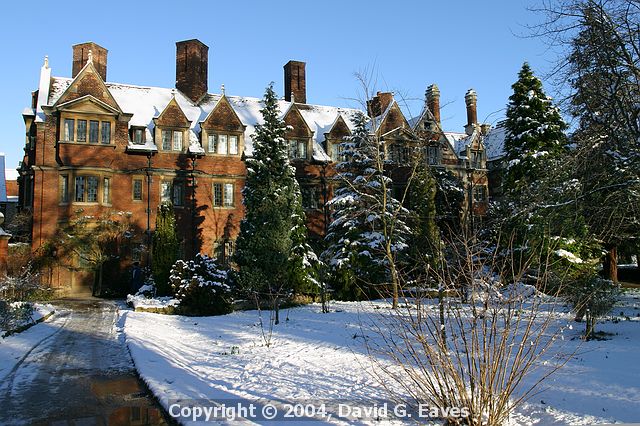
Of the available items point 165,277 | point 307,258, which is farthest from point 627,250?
point 165,277

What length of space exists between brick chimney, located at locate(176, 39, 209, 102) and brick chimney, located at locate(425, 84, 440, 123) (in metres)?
19.4

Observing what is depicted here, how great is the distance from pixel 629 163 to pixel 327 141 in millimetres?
24262

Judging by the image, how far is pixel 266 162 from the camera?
24.1m

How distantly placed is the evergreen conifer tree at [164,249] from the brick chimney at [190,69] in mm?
10731

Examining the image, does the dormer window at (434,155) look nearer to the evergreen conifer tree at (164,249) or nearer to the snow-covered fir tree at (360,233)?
the snow-covered fir tree at (360,233)

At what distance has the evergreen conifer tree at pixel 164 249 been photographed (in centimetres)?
2405

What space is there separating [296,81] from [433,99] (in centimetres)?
1250

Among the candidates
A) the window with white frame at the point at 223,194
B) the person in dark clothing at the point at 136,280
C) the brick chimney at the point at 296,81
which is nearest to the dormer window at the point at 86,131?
the window with white frame at the point at 223,194

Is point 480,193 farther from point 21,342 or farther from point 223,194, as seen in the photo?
point 21,342

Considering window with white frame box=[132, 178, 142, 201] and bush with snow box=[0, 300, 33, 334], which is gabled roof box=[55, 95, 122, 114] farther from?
bush with snow box=[0, 300, 33, 334]

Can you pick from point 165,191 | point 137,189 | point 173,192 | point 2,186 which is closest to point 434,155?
point 173,192

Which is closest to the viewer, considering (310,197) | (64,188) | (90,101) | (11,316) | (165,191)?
(11,316)

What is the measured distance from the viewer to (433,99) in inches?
1668

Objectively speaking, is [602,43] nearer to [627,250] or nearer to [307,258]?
[307,258]
